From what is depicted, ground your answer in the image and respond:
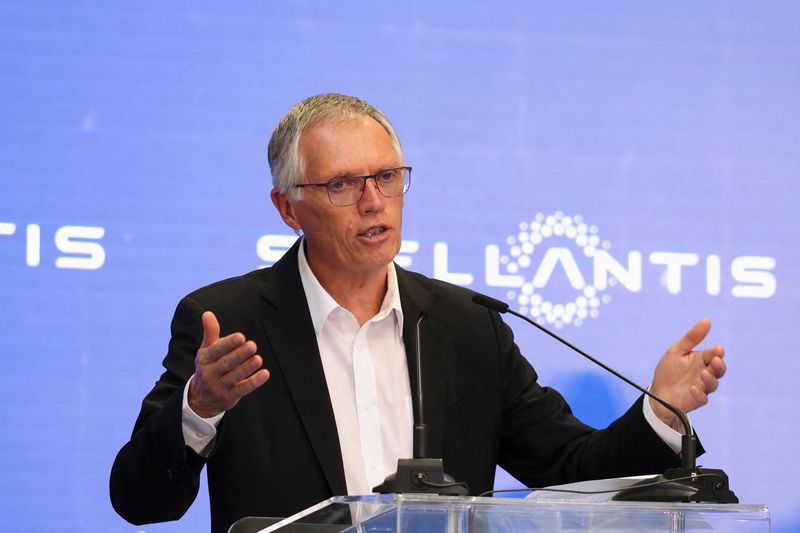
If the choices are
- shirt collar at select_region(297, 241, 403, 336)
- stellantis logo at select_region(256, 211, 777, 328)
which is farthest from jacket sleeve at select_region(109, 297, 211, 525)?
stellantis logo at select_region(256, 211, 777, 328)

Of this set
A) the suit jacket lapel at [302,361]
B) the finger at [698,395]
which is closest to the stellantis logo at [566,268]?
the suit jacket lapel at [302,361]

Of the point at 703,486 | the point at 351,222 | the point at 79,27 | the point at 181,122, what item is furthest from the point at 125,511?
the point at 79,27

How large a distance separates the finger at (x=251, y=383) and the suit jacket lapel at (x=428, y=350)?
55 cm

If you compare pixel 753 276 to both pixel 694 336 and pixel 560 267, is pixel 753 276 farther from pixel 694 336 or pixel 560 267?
pixel 694 336

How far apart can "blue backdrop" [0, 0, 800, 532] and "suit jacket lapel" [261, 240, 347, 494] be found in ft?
2.40

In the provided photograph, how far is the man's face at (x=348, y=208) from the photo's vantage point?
238cm

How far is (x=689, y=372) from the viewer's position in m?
2.04

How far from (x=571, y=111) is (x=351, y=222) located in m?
1.24

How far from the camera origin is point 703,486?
173cm

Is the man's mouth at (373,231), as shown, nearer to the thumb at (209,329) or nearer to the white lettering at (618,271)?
the thumb at (209,329)

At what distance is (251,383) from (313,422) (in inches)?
20.3

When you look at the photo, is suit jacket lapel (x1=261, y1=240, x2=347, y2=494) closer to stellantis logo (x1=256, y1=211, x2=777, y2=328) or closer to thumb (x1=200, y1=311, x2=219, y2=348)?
thumb (x1=200, y1=311, x2=219, y2=348)

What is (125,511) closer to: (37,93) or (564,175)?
(37,93)

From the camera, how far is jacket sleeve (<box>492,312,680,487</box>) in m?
2.30
